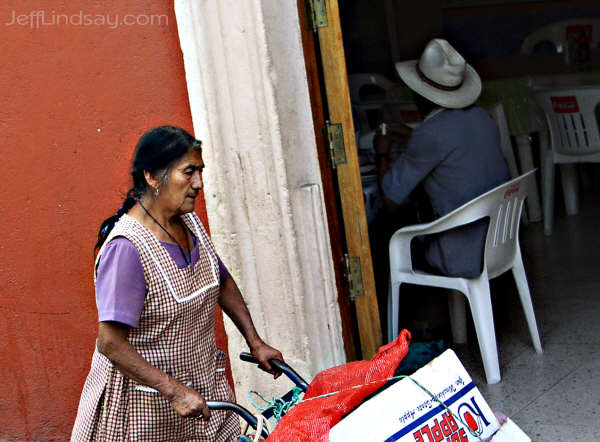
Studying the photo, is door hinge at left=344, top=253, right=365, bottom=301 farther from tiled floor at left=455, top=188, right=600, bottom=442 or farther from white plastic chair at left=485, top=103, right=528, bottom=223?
white plastic chair at left=485, top=103, right=528, bottom=223

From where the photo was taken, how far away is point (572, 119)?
249 inches

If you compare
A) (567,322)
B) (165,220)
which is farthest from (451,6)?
(165,220)

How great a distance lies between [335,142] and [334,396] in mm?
1621

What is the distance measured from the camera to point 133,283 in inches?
93.7

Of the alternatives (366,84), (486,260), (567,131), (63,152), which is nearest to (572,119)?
(567,131)

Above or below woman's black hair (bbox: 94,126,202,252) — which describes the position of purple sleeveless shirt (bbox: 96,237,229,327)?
below

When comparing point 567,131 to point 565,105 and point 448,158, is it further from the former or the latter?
point 448,158

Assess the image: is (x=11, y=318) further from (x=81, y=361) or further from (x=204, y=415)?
(x=204, y=415)

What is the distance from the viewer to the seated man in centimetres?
408

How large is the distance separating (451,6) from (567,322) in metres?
8.36

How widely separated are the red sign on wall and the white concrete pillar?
11.4 ft

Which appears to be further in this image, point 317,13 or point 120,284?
point 317,13

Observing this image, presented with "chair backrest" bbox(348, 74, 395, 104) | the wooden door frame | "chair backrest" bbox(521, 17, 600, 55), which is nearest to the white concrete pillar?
the wooden door frame

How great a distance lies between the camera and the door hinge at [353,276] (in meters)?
3.72
